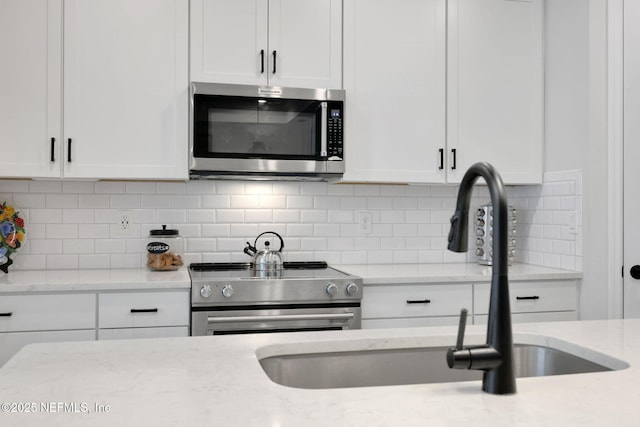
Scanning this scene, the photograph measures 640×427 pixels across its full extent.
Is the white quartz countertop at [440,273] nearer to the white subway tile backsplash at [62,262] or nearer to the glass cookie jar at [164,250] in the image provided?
the glass cookie jar at [164,250]

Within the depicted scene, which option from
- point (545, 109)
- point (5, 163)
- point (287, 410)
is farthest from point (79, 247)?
point (545, 109)

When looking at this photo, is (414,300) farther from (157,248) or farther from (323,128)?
(157,248)

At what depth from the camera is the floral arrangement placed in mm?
2889

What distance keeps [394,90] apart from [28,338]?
2149 mm

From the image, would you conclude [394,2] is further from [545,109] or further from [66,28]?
[66,28]

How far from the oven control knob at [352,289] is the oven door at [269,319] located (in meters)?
0.08

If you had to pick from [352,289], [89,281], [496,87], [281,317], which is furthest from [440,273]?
[89,281]

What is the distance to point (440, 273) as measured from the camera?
3004mm

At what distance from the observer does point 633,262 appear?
2.89 m

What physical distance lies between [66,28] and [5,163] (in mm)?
698

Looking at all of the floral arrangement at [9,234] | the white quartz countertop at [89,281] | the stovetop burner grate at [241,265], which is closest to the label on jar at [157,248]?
the white quartz countertop at [89,281]

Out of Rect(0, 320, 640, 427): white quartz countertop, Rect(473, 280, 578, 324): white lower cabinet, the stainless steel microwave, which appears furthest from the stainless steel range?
Rect(0, 320, 640, 427): white quartz countertop

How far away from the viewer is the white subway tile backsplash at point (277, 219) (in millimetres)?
3115

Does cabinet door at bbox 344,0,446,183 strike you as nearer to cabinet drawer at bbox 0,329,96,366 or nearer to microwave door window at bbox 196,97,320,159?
microwave door window at bbox 196,97,320,159
